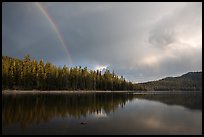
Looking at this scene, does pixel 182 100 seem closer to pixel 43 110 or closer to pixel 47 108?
pixel 47 108

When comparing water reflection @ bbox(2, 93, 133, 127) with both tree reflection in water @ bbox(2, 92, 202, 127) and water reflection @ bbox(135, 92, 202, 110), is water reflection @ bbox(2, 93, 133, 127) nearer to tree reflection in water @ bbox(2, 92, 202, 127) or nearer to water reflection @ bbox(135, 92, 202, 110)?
tree reflection in water @ bbox(2, 92, 202, 127)

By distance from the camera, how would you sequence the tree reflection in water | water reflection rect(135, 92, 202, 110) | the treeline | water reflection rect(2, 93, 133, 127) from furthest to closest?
the treeline → water reflection rect(135, 92, 202, 110) → the tree reflection in water → water reflection rect(2, 93, 133, 127)

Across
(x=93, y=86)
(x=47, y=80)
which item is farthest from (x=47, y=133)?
(x=93, y=86)

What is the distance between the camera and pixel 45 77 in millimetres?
112938

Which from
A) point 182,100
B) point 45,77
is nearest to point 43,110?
point 182,100

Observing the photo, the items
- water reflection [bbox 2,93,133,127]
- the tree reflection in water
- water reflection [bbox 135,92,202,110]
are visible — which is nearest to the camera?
water reflection [bbox 2,93,133,127]

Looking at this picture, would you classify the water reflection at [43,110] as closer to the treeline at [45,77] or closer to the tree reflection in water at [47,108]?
the tree reflection in water at [47,108]

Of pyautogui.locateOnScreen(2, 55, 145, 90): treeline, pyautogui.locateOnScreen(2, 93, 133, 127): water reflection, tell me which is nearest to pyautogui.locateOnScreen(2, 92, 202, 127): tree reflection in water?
pyautogui.locateOnScreen(2, 93, 133, 127): water reflection

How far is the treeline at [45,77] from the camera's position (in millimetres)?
101062

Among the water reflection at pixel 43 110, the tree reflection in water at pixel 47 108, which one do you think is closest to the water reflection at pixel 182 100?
the tree reflection in water at pixel 47 108

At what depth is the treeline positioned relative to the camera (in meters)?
101

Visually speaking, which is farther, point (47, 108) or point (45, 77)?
point (45, 77)

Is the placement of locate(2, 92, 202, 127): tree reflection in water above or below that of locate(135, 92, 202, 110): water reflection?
above

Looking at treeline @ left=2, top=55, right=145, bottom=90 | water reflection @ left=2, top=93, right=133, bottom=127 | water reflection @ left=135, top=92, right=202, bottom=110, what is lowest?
water reflection @ left=135, top=92, right=202, bottom=110
